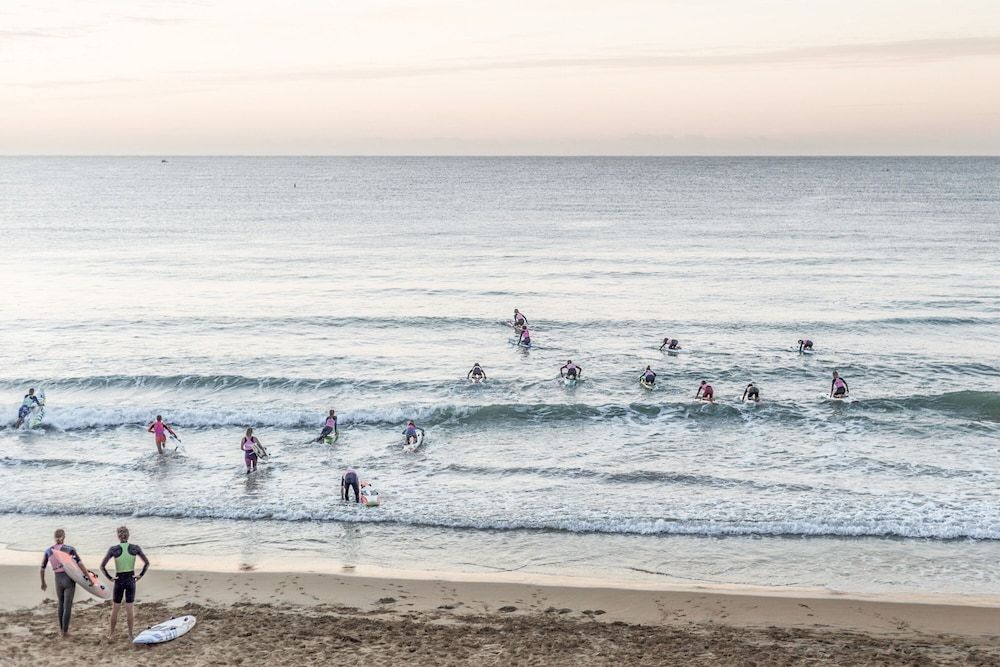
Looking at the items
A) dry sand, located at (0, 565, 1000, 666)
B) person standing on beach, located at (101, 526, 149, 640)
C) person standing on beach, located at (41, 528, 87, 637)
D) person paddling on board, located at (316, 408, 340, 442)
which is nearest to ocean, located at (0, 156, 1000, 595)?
person paddling on board, located at (316, 408, 340, 442)

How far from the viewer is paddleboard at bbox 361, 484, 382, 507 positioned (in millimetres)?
21053

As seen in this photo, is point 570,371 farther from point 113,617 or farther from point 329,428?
point 113,617

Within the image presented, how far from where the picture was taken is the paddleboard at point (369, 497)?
829 inches

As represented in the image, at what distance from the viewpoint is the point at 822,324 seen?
42.2 m

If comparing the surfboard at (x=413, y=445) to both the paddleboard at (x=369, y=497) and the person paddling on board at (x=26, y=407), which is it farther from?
the person paddling on board at (x=26, y=407)

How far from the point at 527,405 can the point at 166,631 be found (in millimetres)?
17575

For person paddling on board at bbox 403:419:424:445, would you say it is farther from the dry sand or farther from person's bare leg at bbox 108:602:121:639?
person's bare leg at bbox 108:602:121:639

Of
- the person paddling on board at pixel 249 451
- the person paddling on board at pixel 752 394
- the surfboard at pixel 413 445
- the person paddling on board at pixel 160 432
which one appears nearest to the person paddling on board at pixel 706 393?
the person paddling on board at pixel 752 394

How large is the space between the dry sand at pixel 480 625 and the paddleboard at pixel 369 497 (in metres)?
4.22

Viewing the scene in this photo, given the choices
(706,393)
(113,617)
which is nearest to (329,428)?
(706,393)

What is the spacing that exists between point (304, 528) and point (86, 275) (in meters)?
42.0

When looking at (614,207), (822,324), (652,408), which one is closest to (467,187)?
(614,207)

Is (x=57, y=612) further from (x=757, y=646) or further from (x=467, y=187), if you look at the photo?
(x=467, y=187)

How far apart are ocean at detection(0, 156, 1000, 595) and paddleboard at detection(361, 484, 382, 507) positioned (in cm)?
27
